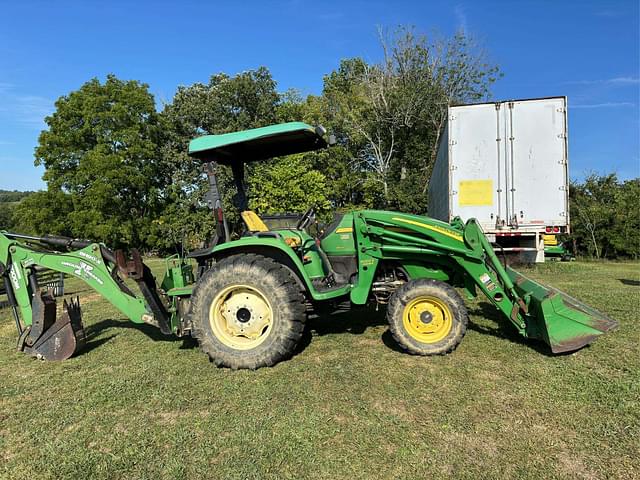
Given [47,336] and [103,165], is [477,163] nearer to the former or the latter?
[47,336]

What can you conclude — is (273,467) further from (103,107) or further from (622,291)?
(103,107)

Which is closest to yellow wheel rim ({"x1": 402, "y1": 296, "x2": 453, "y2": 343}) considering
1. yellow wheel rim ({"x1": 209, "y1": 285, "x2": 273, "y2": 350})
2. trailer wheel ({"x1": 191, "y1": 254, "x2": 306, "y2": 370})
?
trailer wheel ({"x1": 191, "y1": 254, "x2": 306, "y2": 370})

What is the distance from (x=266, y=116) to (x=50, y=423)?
26958 mm

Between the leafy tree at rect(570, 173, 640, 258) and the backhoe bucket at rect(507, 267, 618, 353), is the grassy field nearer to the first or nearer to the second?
the backhoe bucket at rect(507, 267, 618, 353)

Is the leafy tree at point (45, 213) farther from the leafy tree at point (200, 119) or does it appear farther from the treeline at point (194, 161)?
the leafy tree at point (200, 119)

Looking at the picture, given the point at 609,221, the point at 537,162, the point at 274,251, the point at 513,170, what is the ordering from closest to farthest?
the point at 274,251 → the point at 537,162 → the point at 513,170 → the point at 609,221

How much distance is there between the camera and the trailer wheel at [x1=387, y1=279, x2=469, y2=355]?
417 cm

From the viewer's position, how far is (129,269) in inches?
183

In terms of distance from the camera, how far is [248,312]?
429 cm

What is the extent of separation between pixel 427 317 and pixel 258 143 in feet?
8.16

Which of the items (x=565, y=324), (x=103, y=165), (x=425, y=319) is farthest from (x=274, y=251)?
(x=103, y=165)

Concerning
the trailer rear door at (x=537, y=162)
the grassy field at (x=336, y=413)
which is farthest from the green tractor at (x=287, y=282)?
the trailer rear door at (x=537, y=162)

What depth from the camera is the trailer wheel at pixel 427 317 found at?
164 inches

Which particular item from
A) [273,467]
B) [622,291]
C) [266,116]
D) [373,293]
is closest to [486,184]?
[622,291]
